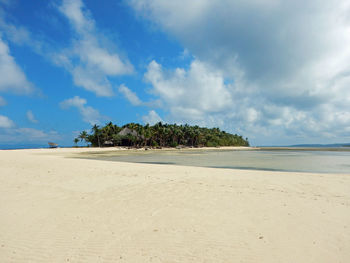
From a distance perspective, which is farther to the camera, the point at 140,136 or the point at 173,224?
the point at 140,136

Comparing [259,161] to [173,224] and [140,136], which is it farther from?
[140,136]

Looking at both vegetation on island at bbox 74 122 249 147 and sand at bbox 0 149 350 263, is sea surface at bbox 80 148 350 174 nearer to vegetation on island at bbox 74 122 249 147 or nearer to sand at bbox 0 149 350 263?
sand at bbox 0 149 350 263

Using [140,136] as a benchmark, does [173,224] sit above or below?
below

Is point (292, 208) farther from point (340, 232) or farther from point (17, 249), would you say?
point (17, 249)

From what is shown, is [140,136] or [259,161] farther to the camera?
[140,136]

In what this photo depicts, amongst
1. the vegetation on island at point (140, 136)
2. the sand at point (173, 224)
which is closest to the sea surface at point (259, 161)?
the sand at point (173, 224)

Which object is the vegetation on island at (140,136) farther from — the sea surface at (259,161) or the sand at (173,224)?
the sand at (173,224)

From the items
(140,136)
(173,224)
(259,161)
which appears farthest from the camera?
(140,136)

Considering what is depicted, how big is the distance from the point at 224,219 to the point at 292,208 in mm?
2444

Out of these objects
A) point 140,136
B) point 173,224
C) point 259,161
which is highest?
point 140,136

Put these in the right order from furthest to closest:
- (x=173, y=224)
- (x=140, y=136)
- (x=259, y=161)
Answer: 1. (x=140, y=136)
2. (x=259, y=161)
3. (x=173, y=224)

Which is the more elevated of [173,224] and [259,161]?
[259,161]

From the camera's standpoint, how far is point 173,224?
4.73 meters

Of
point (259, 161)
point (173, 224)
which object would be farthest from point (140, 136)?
point (173, 224)
